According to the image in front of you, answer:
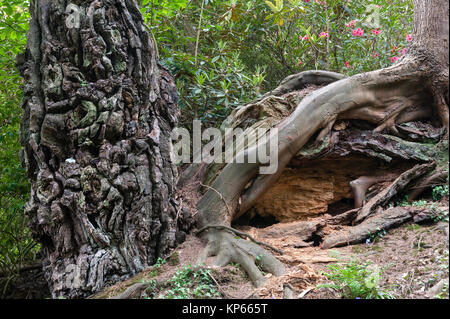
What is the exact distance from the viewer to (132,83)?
138 inches

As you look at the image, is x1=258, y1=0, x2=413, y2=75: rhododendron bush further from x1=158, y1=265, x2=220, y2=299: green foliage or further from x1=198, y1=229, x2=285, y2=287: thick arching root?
x1=158, y1=265, x2=220, y2=299: green foliage

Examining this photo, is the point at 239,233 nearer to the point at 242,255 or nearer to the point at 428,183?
the point at 242,255

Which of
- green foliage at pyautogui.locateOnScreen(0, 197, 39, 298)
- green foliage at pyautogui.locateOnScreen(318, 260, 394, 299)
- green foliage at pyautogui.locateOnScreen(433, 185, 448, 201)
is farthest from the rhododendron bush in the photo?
Answer: green foliage at pyautogui.locateOnScreen(0, 197, 39, 298)

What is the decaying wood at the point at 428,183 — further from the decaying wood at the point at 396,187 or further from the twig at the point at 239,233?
the twig at the point at 239,233

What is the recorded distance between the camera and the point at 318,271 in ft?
9.99

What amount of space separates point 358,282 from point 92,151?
2661 mm

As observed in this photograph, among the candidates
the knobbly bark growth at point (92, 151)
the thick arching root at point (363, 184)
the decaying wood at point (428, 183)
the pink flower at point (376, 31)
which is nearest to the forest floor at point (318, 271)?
the knobbly bark growth at point (92, 151)

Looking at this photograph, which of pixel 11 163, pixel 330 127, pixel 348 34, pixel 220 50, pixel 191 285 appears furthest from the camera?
pixel 348 34

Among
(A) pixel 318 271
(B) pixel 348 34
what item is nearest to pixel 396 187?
(A) pixel 318 271

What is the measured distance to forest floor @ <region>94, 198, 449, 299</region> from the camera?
2.68 metres

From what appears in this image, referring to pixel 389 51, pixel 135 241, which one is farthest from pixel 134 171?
pixel 389 51
